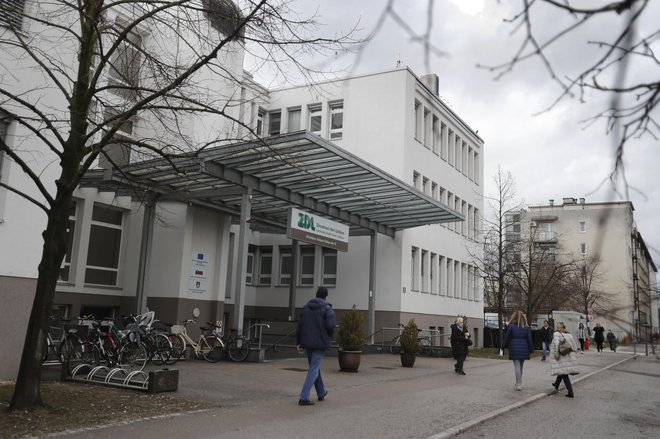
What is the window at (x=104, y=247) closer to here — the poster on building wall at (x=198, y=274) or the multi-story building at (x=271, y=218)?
the multi-story building at (x=271, y=218)

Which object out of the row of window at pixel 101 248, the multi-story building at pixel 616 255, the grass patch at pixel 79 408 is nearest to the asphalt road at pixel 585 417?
the grass patch at pixel 79 408

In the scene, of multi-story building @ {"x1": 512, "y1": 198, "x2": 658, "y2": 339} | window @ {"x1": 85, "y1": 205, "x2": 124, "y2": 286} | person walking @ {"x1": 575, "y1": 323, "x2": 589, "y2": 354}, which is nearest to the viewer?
multi-story building @ {"x1": 512, "y1": 198, "x2": 658, "y2": 339}

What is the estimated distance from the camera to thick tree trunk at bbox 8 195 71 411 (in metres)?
8.15

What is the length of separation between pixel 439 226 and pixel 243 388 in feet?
74.2

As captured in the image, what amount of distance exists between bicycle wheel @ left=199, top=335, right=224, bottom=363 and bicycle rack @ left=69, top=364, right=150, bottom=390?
5.25m

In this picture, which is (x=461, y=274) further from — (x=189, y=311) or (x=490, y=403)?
(x=490, y=403)

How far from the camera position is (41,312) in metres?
8.62

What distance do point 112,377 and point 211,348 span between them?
668 centimetres

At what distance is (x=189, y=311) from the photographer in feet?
67.3

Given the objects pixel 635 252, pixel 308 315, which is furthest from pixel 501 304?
pixel 635 252

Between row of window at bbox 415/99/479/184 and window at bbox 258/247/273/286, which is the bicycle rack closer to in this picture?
window at bbox 258/247/273/286

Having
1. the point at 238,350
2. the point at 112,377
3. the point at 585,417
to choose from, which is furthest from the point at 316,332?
the point at 238,350

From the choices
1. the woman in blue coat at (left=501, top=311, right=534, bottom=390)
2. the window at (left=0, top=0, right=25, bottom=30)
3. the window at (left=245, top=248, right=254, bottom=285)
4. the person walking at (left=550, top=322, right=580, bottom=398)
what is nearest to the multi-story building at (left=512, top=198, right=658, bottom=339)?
the window at (left=0, top=0, right=25, bottom=30)

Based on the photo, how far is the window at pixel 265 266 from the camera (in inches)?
1220
